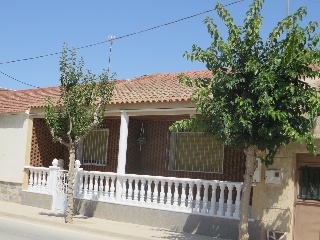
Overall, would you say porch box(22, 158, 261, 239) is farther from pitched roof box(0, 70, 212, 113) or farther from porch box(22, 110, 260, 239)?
pitched roof box(0, 70, 212, 113)

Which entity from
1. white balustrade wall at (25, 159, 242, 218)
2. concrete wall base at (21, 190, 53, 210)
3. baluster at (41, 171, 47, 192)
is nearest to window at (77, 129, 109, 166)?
white balustrade wall at (25, 159, 242, 218)

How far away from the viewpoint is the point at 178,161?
55.4ft

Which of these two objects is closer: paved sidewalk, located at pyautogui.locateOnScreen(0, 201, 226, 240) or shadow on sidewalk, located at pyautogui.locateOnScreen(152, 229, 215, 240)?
shadow on sidewalk, located at pyautogui.locateOnScreen(152, 229, 215, 240)

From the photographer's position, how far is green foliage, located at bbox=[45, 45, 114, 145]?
13.8 metres

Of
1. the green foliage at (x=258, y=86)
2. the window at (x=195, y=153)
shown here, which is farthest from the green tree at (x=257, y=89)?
the window at (x=195, y=153)

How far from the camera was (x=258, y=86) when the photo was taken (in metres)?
9.41

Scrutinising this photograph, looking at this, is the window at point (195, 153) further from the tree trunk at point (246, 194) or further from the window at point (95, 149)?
the tree trunk at point (246, 194)

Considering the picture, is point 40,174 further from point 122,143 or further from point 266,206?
point 266,206

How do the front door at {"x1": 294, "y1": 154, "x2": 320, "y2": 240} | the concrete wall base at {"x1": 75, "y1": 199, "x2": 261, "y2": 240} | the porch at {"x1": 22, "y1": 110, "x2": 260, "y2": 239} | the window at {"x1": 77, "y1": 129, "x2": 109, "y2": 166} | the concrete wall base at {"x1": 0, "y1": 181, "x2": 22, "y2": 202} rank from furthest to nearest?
the window at {"x1": 77, "y1": 129, "x2": 109, "y2": 166}, the concrete wall base at {"x1": 0, "y1": 181, "x2": 22, "y2": 202}, the porch at {"x1": 22, "y1": 110, "x2": 260, "y2": 239}, the concrete wall base at {"x1": 75, "y1": 199, "x2": 261, "y2": 240}, the front door at {"x1": 294, "y1": 154, "x2": 320, "y2": 240}

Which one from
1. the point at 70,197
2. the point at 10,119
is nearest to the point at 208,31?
the point at 70,197

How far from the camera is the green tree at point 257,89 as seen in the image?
9.38 m

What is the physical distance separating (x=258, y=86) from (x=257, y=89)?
0.19 ft

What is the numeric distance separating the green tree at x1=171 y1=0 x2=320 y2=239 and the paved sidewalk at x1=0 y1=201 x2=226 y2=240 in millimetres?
2769

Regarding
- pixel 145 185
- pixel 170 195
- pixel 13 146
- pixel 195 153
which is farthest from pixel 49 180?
pixel 170 195
